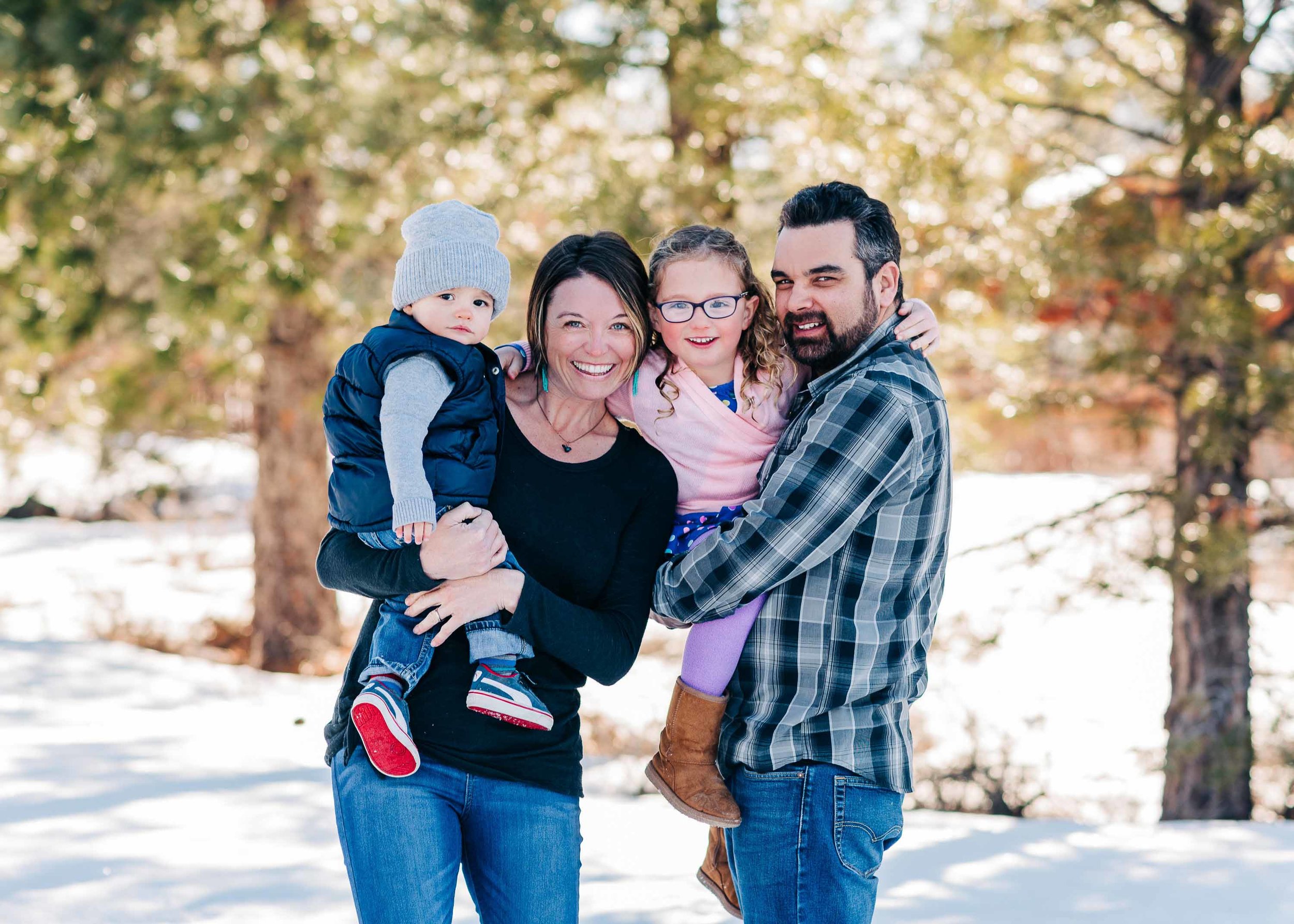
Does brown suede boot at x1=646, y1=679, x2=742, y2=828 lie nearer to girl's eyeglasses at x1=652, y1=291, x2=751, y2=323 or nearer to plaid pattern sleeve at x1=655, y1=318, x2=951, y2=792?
plaid pattern sleeve at x1=655, y1=318, x2=951, y2=792

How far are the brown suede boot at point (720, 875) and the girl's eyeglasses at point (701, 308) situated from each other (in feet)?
3.61

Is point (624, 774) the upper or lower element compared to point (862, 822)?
lower

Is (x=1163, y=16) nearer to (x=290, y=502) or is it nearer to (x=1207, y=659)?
(x=1207, y=659)

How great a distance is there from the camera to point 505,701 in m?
1.95

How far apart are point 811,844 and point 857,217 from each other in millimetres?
1200

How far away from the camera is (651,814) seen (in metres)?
4.86

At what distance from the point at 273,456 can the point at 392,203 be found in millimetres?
2331

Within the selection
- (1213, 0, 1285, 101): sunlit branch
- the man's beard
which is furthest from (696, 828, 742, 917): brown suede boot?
(1213, 0, 1285, 101): sunlit branch

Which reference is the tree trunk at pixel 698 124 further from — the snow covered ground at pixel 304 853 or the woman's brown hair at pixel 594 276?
the woman's brown hair at pixel 594 276

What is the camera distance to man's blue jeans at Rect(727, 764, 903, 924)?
1984 millimetres

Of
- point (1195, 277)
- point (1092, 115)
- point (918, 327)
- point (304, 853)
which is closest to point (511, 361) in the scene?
point (918, 327)

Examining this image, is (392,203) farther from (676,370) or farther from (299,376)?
(676,370)

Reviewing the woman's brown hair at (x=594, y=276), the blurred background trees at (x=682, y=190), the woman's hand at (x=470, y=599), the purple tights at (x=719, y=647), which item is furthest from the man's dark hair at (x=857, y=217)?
the blurred background trees at (x=682, y=190)

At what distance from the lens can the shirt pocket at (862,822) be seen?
2002 millimetres
